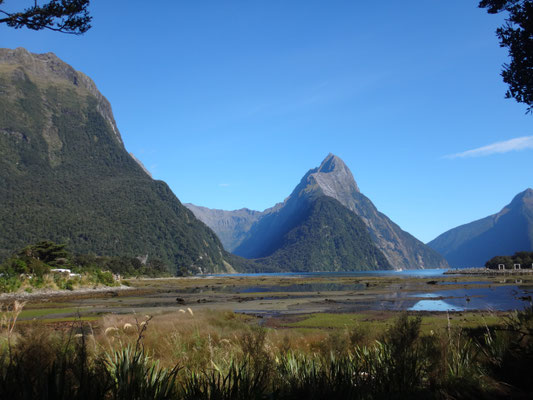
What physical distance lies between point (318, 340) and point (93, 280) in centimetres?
6095

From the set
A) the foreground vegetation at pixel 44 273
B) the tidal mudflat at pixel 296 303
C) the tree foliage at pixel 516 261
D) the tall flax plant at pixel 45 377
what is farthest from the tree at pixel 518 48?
the tree foliage at pixel 516 261

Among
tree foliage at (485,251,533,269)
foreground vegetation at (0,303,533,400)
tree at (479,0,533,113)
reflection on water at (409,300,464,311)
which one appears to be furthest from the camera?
tree foliage at (485,251,533,269)

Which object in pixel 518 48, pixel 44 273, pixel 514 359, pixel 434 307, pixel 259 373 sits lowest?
pixel 434 307

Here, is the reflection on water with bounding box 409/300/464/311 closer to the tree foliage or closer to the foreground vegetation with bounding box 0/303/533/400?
the foreground vegetation with bounding box 0/303/533/400

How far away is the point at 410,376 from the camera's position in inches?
222

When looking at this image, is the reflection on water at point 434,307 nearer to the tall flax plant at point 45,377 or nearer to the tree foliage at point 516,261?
the tall flax plant at point 45,377

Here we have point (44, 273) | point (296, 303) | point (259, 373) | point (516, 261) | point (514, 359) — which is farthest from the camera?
point (516, 261)

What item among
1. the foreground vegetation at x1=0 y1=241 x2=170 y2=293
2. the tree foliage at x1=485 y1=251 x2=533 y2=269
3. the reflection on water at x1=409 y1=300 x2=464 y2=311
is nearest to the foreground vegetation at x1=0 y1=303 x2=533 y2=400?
the reflection on water at x1=409 y1=300 x2=464 y2=311

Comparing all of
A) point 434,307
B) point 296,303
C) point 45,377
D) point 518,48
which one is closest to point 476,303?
point 434,307

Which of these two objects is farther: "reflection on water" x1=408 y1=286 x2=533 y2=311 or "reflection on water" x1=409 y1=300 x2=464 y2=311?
"reflection on water" x1=409 y1=300 x2=464 y2=311

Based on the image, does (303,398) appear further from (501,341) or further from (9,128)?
(9,128)

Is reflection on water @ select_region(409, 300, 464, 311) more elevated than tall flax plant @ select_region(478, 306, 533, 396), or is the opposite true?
tall flax plant @ select_region(478, 306, 533, 396)

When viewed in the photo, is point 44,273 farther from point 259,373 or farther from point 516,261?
point 516,261

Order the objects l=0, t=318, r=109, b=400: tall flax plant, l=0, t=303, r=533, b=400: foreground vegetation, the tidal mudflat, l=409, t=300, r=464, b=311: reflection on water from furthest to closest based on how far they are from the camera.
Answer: l=409, t=300, r=464, b=311: reflection on water < the tidal mudflat < l=0, t=303, r=533, b=400: foreground vegetation < l=0, t=318, r=109, b=400: tall flax plant
